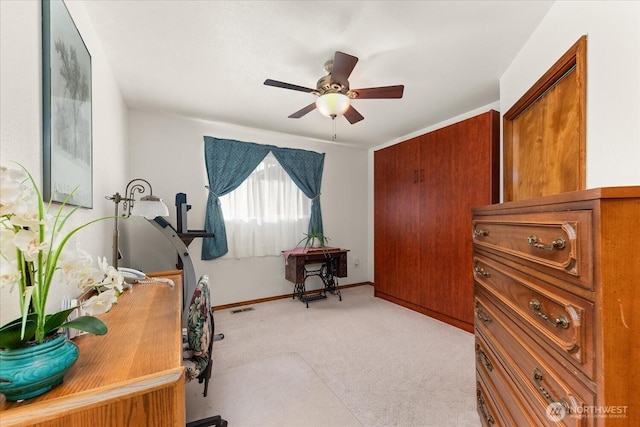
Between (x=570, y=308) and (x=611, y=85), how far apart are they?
1.12m

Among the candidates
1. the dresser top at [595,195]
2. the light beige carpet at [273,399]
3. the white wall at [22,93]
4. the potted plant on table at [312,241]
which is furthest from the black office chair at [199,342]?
the potted plant on table at [312,241]

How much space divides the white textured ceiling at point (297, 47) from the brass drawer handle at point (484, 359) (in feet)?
6.57

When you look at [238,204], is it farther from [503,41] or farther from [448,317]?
[503,41]

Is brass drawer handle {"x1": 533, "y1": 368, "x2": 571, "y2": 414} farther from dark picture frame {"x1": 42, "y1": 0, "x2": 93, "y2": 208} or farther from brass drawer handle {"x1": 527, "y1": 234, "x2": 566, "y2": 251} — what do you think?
dark picture frame {"x1": 42, "y1": 0, "x2": 93, "y2": 208}

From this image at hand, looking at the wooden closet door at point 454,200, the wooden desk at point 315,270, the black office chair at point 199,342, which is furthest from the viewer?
the wooden desk at point 315,270

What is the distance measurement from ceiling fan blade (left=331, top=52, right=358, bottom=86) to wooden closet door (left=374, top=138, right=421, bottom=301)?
A: 1.73 metres

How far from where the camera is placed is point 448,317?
10.0 ft

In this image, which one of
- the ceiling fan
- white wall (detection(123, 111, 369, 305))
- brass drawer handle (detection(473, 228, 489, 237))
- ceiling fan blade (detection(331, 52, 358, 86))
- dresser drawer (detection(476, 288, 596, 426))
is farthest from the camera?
white wall (detection(123, 111, 369, 305))

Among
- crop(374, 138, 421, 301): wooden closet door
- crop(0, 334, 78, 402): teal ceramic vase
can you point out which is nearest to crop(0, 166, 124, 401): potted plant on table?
crop(0, 334, 78, 402): teal ceramic vase

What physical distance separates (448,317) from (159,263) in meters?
3.51

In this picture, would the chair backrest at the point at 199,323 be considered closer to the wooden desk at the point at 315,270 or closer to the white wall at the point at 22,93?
the white wall at the point at 22,93

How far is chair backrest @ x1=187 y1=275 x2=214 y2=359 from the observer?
4.83 ft

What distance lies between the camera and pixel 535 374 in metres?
0.82

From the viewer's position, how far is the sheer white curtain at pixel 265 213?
149 inches
